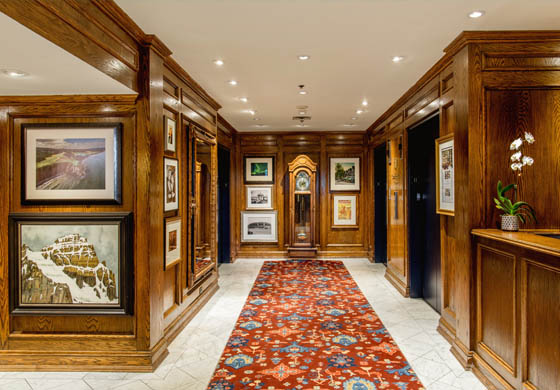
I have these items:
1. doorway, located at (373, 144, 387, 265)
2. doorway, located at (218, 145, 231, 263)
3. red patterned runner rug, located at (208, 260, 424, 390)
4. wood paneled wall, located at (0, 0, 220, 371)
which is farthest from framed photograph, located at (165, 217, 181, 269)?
doorway, located at (373, 144, 387, 265)

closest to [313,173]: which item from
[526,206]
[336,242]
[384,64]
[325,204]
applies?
[325,204]

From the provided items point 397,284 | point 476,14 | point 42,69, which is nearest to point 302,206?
point 397,284

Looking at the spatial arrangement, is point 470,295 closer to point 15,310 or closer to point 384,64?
point 384,64

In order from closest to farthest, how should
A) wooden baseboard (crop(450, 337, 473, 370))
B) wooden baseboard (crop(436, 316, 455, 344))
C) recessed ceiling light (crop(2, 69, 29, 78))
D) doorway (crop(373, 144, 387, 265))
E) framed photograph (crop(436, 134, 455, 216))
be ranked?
recessed ceiling light (crop(2, 69, 29, 78)) → wooden baseboard (crop(450, 337, 473, 370)) → framed photograph (crop(436, 134, 455, 216)) → wooden baseboard (crop(436, 316, 455, 344)) → doorway (crop(373, 144, 387, 265))

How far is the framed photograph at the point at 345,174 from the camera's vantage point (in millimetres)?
8250

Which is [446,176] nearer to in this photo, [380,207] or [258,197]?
[380,207]

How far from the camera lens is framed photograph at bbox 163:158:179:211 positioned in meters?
3.39

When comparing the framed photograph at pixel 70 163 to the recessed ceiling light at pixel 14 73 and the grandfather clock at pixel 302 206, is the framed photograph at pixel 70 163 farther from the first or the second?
the grandfather clock at pixel 302 206

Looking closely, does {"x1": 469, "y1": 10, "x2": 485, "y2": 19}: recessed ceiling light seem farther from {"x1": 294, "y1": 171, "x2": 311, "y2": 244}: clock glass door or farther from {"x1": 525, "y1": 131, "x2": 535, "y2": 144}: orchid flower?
{"x1": 294, "y1": 171, "x2": 311, "y2": 244}: clock glass door

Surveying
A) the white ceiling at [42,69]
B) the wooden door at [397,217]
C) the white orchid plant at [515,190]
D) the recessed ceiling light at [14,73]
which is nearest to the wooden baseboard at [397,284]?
the wooden door at [397,217]

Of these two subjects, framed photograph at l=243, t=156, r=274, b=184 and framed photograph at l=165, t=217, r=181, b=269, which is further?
framed photograph at l=243, t=156, r=274, b=184

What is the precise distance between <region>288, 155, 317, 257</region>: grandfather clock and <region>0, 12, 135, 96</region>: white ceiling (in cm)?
532

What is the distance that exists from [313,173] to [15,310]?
598 cm

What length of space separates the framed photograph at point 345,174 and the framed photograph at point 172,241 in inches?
198
